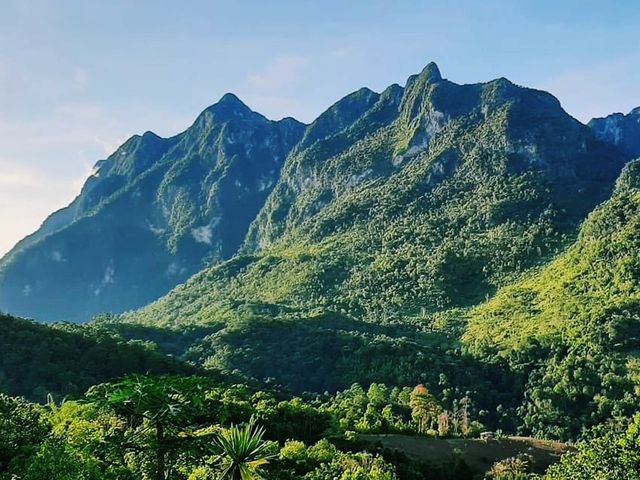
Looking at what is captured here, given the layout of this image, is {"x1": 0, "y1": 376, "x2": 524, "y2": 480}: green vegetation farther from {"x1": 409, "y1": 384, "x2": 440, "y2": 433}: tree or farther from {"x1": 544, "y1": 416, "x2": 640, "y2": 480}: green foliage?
{"x1": 409, "y1": 384, "x2": 440, "y2": 433}: tree

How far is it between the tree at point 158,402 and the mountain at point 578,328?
8719cm

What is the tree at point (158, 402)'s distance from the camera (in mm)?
23125

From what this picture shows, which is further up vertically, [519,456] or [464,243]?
[464,243]

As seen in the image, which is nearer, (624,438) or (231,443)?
(231,443)

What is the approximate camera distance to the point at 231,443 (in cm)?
2392

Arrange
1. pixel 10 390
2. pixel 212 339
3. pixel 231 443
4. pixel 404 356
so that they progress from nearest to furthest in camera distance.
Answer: pixel 231 443
pixel 10 390
pixel 404 356
pixel 212 339

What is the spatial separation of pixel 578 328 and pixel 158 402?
115 m

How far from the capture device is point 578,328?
122812 millimetres

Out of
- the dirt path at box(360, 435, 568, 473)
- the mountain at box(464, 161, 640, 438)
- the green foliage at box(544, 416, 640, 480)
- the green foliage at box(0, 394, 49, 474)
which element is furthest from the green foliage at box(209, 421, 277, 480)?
the mountain at box(464, 161, 640, 438)

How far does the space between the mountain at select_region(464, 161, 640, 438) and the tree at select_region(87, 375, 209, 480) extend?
87.2 metres

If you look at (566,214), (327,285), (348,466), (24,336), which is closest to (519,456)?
(348,466)

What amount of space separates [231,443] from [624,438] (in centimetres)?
2210

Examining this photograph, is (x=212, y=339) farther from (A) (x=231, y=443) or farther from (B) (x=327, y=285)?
(A) (x=231, y=443)

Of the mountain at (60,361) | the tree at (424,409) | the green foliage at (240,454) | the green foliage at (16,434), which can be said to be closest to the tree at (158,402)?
the green foliage at (240,454)
